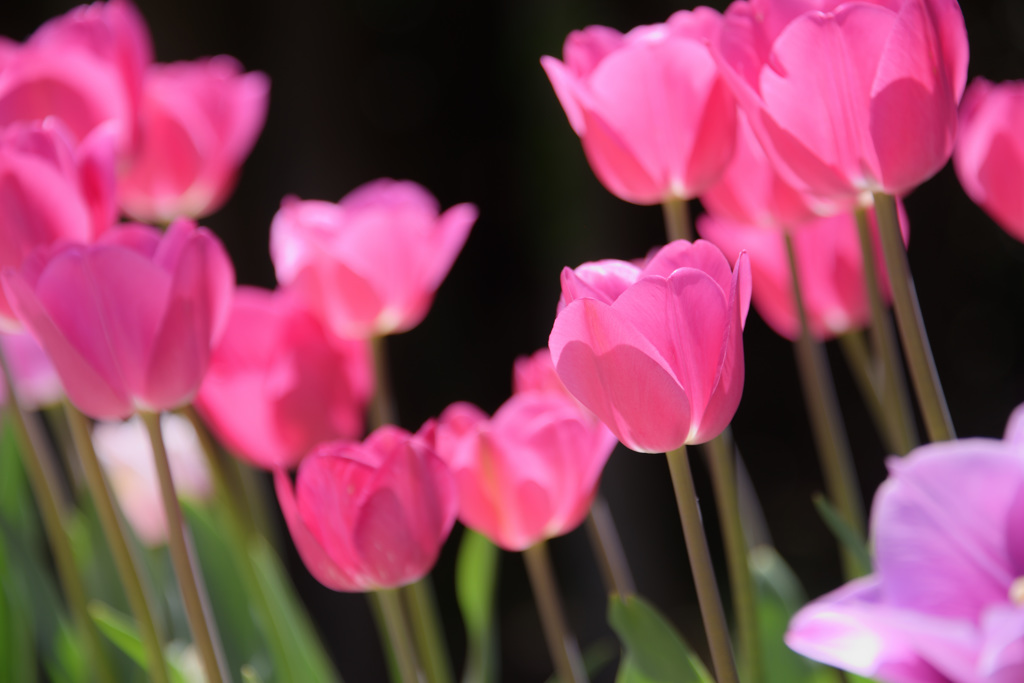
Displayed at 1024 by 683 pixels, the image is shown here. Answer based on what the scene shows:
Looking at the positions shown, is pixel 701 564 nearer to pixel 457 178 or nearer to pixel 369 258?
pixel 369 258

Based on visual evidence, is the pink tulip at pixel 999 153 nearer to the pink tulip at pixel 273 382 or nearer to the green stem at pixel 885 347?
the green stem at pixel 885 347

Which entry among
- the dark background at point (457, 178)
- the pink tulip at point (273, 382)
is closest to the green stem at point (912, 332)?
the pink tulip at point (273, 382)

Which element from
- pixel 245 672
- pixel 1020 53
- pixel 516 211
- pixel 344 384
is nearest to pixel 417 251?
pixel 344 384

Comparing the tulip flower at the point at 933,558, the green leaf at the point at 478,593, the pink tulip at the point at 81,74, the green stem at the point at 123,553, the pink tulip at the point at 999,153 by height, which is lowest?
the green leaf at the point at 478,593

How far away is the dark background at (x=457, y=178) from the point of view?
114 cm

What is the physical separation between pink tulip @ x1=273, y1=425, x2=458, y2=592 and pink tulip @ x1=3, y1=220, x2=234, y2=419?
0.05m

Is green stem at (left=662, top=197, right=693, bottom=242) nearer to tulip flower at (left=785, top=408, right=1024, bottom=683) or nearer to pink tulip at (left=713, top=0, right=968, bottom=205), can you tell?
pink tulip at (left=713, top=0, right=968, bottom=205)

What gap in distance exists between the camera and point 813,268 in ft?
1.26

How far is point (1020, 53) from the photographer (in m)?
0.83

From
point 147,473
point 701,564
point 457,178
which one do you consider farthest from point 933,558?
point 457,178

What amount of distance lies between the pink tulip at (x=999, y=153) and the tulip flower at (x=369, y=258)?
0.61 feet

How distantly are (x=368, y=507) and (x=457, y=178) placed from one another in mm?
992

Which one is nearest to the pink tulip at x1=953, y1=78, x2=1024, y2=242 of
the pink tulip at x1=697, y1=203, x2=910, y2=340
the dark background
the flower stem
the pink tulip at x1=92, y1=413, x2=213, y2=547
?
the pink tulip at x1=697, y1=203, x2=910, y2=340

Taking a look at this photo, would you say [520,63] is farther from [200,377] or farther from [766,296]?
[200,377]
